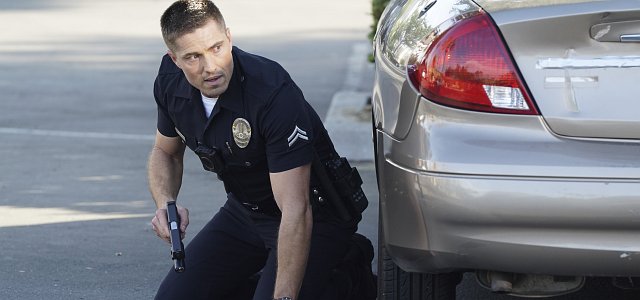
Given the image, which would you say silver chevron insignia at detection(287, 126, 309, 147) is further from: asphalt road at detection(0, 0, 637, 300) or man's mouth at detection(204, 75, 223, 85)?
asphalt road at detection(0, 0, 637, 300)

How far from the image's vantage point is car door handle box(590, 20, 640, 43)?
305 centimetres

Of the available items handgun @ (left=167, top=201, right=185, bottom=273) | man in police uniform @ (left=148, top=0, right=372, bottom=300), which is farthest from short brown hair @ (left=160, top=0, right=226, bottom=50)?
handgun @ (left=167, top=201, right=185, bottom=273)

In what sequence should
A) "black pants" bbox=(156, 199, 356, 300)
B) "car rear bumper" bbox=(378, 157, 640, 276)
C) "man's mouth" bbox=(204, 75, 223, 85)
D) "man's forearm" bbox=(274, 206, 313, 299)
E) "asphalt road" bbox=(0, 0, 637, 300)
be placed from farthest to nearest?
1. "asphalt road" bbox=(0, 0, 637, 300)
2. "black pants" bbox=(156, 199, 356, 300)
3. "man's mouth" bbox=(204, 75, 223, 85)
4. "man's forearm" bbox=(274, 206, 313, 299)
5. "car rear bumper" bbox=(378, 157, 640, 276)

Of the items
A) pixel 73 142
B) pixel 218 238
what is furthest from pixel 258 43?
pixel 218 238

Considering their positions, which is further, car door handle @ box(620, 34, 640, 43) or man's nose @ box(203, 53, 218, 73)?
man's nose @ box(203, 53, 218, 73)

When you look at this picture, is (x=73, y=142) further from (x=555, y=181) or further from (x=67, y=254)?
(x=555, y=181)

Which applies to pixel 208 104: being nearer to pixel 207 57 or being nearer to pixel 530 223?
pixel 207 57

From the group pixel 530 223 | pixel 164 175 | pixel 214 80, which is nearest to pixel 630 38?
pixel 530 223

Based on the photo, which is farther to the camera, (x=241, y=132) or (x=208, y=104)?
(x=208, y=104)

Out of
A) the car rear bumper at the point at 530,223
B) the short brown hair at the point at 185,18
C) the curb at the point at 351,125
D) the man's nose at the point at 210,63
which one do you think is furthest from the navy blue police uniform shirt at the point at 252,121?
the curb at the point at 351,125

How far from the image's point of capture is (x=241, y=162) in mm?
3824

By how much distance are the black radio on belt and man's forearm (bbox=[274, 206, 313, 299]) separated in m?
0.34

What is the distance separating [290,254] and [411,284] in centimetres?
38

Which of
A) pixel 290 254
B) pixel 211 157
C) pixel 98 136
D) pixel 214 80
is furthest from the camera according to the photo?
pixel 98 136
